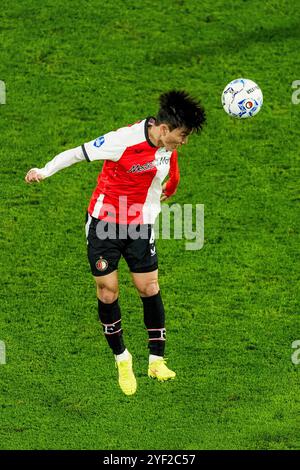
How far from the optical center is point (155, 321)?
1346 cm

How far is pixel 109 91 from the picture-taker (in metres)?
18.8

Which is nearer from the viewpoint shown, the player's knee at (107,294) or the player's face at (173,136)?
the player's face at (173,136)

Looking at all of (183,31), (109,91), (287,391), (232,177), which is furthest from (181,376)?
(183,31)

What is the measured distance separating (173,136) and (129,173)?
0.62 meters

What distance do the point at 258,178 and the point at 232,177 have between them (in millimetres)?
330

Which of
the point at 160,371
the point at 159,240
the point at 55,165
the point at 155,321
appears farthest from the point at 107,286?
the point at 159,240

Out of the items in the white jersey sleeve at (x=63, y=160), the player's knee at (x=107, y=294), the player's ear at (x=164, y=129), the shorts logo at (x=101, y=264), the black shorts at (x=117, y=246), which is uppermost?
the player's ear at (x=164, y=129)

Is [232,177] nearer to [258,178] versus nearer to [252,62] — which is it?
[258,178]

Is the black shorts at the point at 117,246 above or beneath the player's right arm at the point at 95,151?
beneath

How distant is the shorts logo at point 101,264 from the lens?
13055 millimetres

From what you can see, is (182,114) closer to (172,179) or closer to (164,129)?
(164,129)

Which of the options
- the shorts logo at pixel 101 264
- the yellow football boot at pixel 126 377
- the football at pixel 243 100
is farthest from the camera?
the football at pixel 243 100

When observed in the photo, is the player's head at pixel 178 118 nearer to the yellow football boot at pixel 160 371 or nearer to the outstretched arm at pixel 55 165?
the outstretched arm at pixel 55 165

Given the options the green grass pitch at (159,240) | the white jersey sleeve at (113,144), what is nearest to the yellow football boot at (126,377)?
the green grass pitch at (159,240)
